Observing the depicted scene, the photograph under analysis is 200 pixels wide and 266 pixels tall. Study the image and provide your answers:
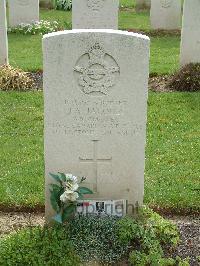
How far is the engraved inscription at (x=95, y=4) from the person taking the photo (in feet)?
35.6

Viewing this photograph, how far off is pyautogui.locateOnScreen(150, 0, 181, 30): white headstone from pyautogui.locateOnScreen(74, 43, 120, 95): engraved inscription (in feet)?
33.3

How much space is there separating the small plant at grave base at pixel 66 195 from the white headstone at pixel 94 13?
6651 mm

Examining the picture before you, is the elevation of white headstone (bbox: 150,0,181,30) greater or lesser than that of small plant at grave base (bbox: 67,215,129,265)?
greater

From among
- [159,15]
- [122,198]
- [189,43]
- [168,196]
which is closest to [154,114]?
[189,43]

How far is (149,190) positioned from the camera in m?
6.02

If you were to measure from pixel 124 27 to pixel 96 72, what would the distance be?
35.1 ft

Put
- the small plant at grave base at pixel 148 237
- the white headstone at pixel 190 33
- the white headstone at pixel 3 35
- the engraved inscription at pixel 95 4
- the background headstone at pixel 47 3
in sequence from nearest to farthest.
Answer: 1. the small plant at grave base at pixel 148 237
2. the white headstone at pixel 190 33
3. the white headstone at pixel 3 35
4. the engraved inscription at pixel 95 4
5. the background headstone at pixel 47 3

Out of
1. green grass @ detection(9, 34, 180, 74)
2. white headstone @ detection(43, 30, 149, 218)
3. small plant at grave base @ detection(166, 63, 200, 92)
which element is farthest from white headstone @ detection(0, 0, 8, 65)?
white headstone @ detection(43, 30, 149, 218)

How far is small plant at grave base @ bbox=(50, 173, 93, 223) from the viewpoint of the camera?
4711mm

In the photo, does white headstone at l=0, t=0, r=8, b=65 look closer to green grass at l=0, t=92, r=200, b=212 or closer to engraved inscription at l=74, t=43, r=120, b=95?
green grass at l=0, t=92, r=200, b=212

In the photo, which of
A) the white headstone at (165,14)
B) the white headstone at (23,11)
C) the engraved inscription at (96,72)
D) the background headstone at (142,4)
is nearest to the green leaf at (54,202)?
the engraved inscription at (96,72)

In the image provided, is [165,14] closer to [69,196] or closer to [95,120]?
[95,120]

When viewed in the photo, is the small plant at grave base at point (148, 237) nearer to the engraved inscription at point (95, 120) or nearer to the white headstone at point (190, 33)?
the engraved inscription at point (95, 120)

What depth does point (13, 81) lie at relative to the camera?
9.59m
